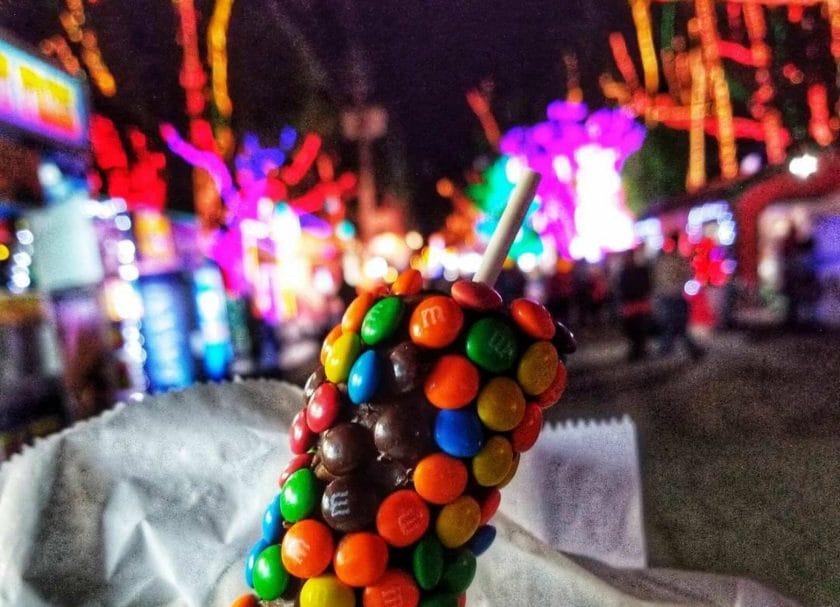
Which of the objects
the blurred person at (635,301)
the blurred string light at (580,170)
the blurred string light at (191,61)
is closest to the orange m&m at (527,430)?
the blurred string light at (191,61)

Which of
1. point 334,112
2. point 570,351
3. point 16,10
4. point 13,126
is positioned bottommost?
point 570,351

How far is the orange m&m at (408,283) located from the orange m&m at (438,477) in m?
0.15

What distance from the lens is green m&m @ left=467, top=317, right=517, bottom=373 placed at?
0.55 meters

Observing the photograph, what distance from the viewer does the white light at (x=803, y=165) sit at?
6047 mm

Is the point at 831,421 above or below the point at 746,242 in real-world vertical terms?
below

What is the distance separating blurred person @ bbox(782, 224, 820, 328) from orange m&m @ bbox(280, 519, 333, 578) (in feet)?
19.2

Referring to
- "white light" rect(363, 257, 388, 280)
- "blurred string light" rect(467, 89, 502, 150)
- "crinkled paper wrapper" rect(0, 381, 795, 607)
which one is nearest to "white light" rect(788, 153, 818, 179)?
"blurred string light" rect(467, 89, 502, 150)

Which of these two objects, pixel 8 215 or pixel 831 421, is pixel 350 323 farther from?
pixel 8 215

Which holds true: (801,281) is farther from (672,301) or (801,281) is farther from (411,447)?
(411,447)

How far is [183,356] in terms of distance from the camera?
4344 millimetres

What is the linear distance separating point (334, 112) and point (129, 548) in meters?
9.13

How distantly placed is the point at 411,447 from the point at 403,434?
0.04 ft

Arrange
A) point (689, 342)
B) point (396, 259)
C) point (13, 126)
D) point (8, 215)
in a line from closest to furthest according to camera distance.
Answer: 1. point (13, 126)
2. point (8, 215)
3. point (689, 342)
4. point (396, 259)

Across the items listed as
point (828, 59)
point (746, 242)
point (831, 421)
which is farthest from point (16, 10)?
point (746, 242)
